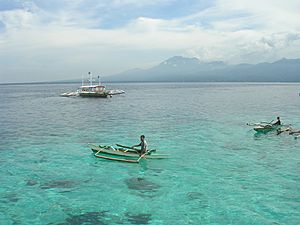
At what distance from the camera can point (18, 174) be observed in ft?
92.0

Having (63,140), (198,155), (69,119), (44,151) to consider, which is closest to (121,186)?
(198,155)

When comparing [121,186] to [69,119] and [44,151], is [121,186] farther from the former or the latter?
[69,119]

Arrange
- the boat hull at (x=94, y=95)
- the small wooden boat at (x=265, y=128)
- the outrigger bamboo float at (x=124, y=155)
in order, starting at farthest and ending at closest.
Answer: the boat hull at (x=94, y=95)
the small wooden boat at (x=265, y=128)
the outrigger bamboo float at (x=124, y=155)

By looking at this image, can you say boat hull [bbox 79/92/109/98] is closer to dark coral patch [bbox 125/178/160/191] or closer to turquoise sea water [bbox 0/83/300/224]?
turquoise sea water [bbox 0/83/300/224]

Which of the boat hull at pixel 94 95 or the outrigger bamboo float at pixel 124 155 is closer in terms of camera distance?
the outrigger bamboo float at pixel 124 155

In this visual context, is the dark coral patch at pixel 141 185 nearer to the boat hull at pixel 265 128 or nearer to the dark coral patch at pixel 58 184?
the dark coral patch at pixel 58 184

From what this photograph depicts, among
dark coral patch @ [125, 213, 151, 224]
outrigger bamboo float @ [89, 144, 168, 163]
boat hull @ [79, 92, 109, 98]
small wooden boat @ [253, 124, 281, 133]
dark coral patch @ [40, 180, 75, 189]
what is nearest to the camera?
dark coral patch @ [125, 213, 151, 224]

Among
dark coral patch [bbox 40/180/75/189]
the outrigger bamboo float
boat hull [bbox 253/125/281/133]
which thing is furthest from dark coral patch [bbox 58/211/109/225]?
boat hull [bbox 253/125/281/133]

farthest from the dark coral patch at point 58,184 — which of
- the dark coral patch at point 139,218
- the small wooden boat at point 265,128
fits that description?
the small wooden boat at point 265,128

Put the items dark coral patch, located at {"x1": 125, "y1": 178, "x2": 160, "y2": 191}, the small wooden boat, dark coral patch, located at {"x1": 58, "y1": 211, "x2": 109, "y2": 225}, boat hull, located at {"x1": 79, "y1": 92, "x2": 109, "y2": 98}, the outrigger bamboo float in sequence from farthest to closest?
1. boat hull, located at {"x1": 79, "y1": 92, "x2": 109, "y2": 98}
2. the small wooden boat
3. the outrigger bamboo float
4. dark coral patch, located at {"x1": 125, "y1": 178, "x2": 160, "y2": 191}
5. dark coral patch, located at {"x1": 58, "y1": 211, "x2": 109, "y2": 225}

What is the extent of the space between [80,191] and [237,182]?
11677 millimetres

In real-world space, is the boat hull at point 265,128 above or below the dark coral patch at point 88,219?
above

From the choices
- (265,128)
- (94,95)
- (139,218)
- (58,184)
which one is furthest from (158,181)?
(94,95)

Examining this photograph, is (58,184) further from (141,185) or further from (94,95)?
(94,95)
